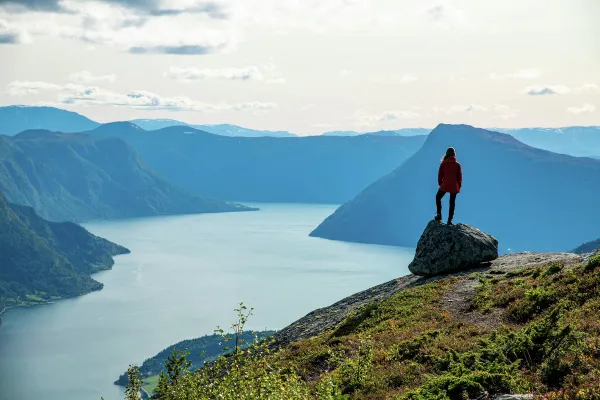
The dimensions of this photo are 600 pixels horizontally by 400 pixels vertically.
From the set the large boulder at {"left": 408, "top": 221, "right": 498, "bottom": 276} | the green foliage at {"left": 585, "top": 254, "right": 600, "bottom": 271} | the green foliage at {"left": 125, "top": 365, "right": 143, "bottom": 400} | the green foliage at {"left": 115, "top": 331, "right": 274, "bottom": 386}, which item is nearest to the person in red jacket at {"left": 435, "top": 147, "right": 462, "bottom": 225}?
the large boulder at {"left": 408, "top": 221, "right": 498, "bottom": 276}

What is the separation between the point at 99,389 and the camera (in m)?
169

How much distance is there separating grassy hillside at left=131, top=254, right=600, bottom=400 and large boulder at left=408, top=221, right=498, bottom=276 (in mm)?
1816

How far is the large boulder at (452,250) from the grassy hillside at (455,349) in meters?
1.82

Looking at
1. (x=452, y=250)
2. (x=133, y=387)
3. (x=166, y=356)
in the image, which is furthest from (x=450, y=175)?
(x=166, y=356)

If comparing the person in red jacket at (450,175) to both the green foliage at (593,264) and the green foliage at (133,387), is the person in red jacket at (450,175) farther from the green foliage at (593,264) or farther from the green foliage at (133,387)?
the green foliage at (133,387)

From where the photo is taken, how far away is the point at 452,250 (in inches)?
1157

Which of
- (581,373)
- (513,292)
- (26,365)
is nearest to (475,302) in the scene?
(513,292)

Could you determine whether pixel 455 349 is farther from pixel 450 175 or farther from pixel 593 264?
pixel 450 175

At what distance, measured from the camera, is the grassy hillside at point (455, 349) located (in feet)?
44.8

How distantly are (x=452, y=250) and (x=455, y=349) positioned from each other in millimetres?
12217

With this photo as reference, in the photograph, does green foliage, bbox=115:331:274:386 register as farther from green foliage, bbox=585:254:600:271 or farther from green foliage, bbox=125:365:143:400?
green foliage, bbox=125:365:143:400

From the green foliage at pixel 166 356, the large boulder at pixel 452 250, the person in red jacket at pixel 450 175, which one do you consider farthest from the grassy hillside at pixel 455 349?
the green foliage at pixel 166 356

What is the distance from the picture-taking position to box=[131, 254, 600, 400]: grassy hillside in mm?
13648

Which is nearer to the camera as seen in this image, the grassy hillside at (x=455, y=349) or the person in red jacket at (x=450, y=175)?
the grassy hillside at (x=455, y=349)
